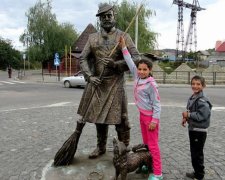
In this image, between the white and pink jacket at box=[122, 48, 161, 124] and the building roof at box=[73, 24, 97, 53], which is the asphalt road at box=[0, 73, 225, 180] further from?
the building roof at box=[73, 24, 97, 53]

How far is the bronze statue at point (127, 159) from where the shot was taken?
4207 mm

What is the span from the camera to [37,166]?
210 inches

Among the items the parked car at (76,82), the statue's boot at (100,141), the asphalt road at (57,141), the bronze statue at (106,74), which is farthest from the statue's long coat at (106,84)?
the parked car at (76,82)

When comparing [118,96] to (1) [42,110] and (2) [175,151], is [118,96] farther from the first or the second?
(1) [42,110]

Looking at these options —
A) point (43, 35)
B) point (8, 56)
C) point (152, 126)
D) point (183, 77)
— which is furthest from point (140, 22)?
point (8, 56)

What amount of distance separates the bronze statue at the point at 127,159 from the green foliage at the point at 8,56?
63.9 meters

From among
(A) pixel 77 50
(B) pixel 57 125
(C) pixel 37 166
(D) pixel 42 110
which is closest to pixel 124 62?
(C) pixel 37 166

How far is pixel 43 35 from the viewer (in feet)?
152

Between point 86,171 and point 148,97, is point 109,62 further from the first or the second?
point 86,171

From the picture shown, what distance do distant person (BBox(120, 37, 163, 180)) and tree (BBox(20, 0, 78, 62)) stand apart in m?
42.1

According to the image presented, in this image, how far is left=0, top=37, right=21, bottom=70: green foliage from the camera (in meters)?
65.7

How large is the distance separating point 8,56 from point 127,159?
6550 cm

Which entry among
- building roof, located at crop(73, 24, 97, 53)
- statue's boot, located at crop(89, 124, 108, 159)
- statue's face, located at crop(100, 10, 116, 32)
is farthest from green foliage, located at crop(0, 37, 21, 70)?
statue's face, located at crop(100, 10, 116, 32)

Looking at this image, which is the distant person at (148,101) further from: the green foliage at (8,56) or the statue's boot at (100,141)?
the green foliage at (8,56)
